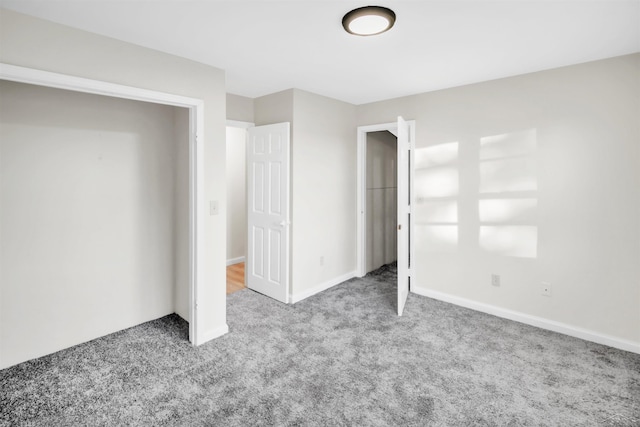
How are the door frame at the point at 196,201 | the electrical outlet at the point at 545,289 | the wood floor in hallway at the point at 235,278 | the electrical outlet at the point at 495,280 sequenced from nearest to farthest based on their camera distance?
the door frame at the point at 196,201 → the electrical outlet at the point at 545,289 → the electrical outlet at the point at 495,280 → the wood floor in hallway at the point at 235,278

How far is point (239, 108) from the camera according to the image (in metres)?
3.84

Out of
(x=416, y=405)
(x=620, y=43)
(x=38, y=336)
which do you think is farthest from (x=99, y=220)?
(x=620, y=43)

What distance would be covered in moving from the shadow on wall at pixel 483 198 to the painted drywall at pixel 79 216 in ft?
9.42

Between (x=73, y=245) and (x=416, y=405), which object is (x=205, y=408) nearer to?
(x=416, y=405)

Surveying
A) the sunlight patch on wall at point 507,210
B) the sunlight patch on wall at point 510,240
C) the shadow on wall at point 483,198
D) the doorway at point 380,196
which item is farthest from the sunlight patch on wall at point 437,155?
the sunlight patch on wall at point 510,240

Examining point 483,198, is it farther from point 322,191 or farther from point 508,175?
point 322,191

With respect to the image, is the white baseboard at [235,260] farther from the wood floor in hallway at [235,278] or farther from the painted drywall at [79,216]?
the painted drywall at [79,216]

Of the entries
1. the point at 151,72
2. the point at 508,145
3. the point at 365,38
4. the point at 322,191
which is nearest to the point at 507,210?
the point at 508,145

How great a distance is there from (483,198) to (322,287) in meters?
2.13

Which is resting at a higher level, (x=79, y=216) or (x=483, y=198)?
(x=483, y=198)

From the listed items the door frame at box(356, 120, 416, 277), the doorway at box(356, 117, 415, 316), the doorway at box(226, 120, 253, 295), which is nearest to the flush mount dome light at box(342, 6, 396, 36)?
the doorway at box(356, 117, 415, 316)

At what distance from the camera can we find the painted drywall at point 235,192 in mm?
5234

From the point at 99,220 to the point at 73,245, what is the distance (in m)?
0.28

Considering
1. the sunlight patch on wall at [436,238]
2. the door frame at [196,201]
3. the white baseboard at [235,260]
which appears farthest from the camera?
the white baseboard at [235,260]
